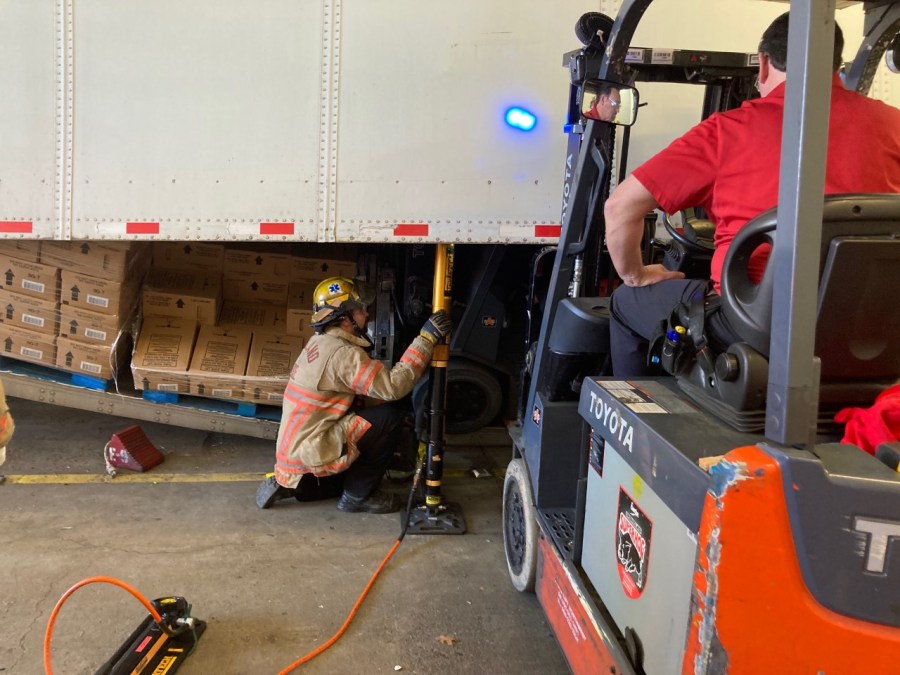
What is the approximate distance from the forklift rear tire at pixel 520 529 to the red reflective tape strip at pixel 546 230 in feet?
4.51

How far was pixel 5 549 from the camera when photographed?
340cm

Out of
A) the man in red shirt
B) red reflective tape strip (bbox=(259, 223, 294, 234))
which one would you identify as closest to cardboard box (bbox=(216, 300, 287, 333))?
red reflective tape strip (bbox=(259, 223, 294, 234))

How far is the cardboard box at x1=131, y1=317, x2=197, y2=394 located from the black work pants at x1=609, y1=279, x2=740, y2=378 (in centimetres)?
319

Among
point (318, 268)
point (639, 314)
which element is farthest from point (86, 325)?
point (639, 314)

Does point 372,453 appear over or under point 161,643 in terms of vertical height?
over

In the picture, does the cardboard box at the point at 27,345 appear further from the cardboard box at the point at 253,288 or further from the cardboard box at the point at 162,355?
the cardboard box at the point at 253,288

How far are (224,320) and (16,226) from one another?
147 cm

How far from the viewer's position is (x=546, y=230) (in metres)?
3.82

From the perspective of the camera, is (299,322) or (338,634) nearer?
(338,634)

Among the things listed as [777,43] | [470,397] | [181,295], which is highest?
[777,43]

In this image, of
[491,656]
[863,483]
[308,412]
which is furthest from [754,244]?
[308,412]

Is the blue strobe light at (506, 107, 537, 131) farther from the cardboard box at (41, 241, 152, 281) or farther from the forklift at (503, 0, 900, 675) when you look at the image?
the cardboard box at (41, 241, 152, 281)

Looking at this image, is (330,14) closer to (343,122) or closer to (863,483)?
(343,122)

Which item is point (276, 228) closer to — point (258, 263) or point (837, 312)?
point (258, 263)
